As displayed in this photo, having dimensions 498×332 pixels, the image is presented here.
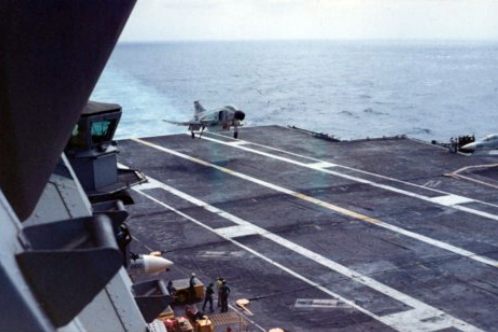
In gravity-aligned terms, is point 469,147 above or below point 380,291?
above

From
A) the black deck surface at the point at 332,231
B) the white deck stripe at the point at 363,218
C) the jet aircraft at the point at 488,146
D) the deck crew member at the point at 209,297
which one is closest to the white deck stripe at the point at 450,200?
the black deck surface at the point at 332,231

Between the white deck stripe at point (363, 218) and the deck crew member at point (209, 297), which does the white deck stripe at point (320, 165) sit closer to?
the white deck stripe at point (363, 218)

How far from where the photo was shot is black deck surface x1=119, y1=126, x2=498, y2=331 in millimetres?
22047

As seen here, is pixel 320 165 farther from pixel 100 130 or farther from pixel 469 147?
pixel 100 130

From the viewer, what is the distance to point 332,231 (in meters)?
30.6

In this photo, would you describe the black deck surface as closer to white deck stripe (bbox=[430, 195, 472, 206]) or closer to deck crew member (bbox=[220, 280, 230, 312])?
white deck stripe (bbox=[430, 195, 472, 206])

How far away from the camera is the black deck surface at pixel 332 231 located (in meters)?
22.0

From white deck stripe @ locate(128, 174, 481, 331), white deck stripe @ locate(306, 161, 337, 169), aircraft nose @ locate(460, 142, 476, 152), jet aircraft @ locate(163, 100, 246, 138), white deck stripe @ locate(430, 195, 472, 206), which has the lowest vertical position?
white deck stripe @ locate(128, 174, 481, 331)

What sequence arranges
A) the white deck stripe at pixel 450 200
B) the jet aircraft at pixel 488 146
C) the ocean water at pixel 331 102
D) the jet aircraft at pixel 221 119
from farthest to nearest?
the ocean water at pixel 331 102 < the jet aircraft at pixel 221 119 < the jet aircraft at pixel 488 146 < the white deck stripe at pixel 450 200

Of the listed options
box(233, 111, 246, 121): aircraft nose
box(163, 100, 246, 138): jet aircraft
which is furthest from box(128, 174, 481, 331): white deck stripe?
box(163, 100, 246, 138): jet aircraft

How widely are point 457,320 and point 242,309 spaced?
25.2ft

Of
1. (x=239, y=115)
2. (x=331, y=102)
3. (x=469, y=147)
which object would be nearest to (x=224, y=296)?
(x=239, y=115)

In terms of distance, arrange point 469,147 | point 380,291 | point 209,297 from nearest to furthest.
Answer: point 209,297
point 380,291
point 469,147

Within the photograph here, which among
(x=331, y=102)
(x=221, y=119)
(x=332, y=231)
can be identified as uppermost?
(x=221, y=119)
